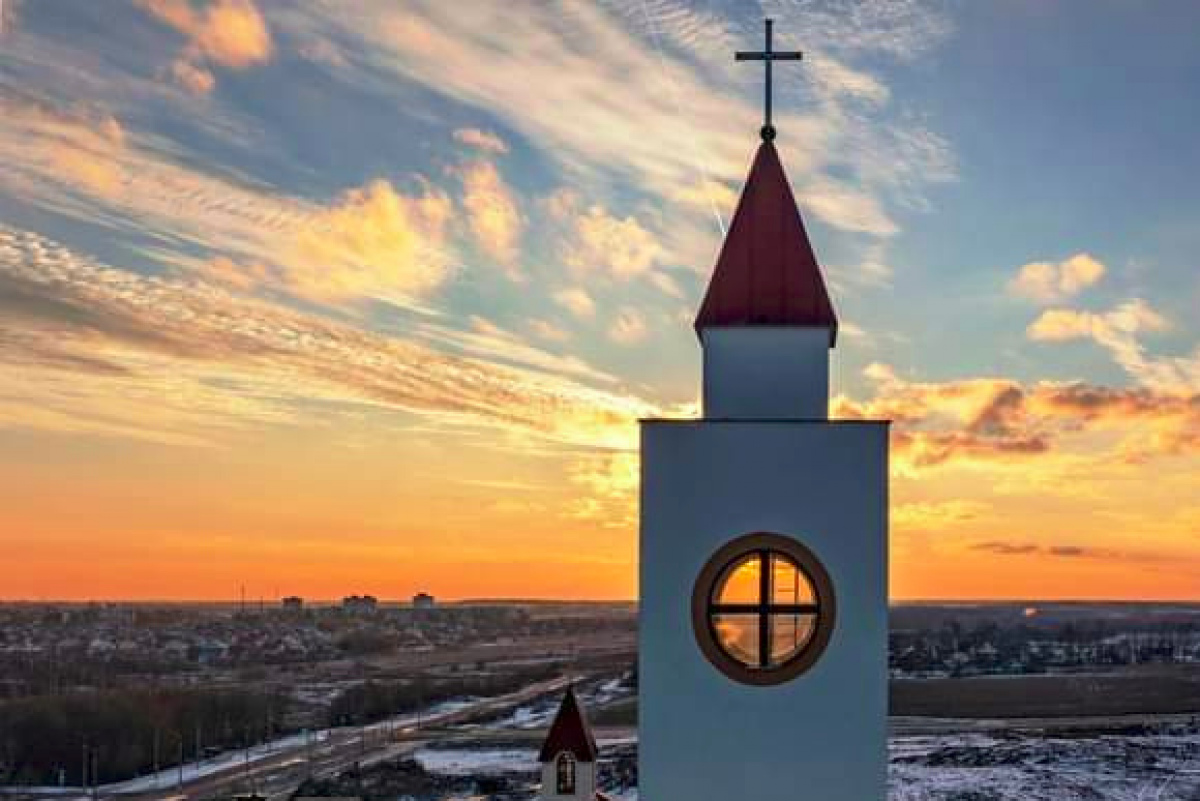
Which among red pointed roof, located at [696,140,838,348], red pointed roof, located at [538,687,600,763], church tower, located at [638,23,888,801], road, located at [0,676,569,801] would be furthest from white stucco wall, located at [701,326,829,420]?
road, located at [0,676,569,801]

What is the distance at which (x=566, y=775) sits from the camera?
61.0 feet

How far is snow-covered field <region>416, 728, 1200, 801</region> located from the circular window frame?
27926 mm

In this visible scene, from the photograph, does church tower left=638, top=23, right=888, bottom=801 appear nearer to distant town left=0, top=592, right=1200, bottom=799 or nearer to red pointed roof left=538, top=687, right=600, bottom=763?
red pointed roof left=538, top=687, right=600, bottom=763

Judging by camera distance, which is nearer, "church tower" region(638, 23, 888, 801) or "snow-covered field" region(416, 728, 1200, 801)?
"church tower" region(638, 23, 888, 801)

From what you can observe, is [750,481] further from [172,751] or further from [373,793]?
[172,751]

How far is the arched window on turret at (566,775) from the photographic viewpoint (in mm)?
18578

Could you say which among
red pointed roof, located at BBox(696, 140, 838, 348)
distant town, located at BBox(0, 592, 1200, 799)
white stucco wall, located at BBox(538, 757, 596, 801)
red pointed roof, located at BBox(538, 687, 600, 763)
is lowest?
distant town, located at BBox(0, 592, 1200, 799)

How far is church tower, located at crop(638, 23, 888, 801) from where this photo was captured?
739 centimetres

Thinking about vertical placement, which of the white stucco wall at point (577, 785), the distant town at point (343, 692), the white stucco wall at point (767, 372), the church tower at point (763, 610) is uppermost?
the white stucco wall at point (767, 372)

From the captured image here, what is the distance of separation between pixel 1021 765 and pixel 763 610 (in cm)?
3932

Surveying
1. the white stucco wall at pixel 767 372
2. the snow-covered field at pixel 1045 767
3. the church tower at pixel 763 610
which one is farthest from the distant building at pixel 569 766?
the snow-covered field at pixel 1045 767

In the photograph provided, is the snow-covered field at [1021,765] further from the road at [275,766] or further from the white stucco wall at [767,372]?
the white stucco wall at [767,372]

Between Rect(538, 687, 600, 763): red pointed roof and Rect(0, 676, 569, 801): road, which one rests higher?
Rect(538, 687, 600, 763): red pointed roof

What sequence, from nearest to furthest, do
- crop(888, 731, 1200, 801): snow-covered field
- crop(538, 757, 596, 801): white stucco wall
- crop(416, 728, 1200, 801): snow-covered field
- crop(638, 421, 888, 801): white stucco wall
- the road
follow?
crop(638, 421, 888, 801): white stucco wall, crop(538, 757, 596, 801): white stucco wall, crop(888, 731, 1200, 801): snow-covered field, crop(416, 728, 1200, 801): snow-covered field, the road
